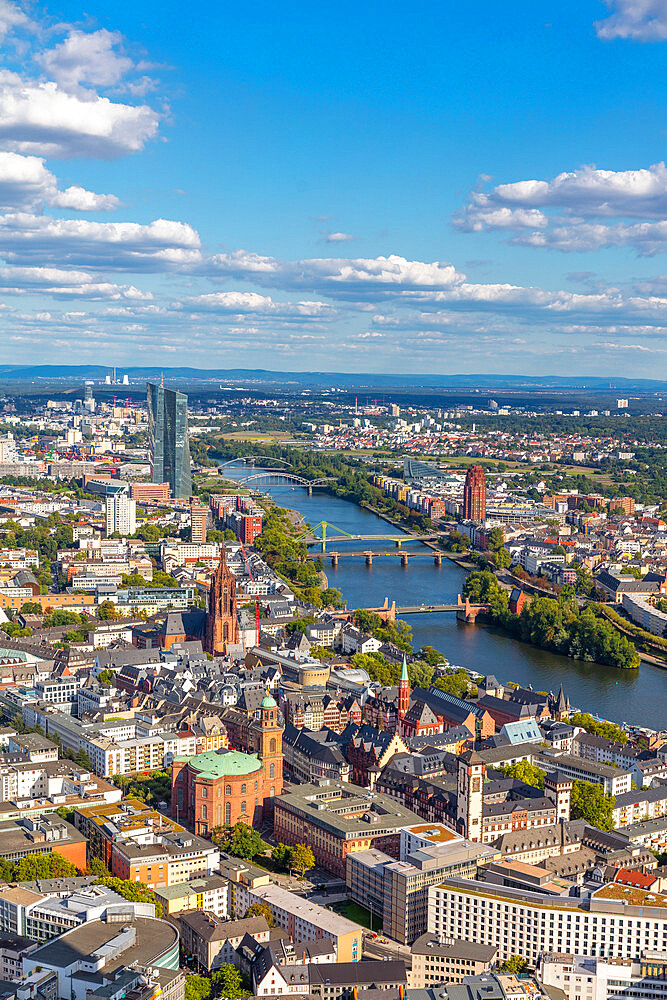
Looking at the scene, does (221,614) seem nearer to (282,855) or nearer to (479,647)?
(479,647)

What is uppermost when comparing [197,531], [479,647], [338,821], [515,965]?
[197,531]

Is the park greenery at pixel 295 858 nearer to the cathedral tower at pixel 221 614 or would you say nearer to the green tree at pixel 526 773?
the green tree at pixel 526 773

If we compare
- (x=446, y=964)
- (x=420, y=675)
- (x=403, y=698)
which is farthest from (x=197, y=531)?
(x=446, y=964)

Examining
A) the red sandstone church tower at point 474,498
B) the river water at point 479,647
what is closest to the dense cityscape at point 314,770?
the river water at point 479,647

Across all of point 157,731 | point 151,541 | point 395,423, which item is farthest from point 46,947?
point 395,423

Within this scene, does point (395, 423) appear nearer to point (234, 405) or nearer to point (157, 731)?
point (234, 405)

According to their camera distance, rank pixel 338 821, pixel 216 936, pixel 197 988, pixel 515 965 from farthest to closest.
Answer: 1. pixel 338 821
2. pixel 515 965
3. pixel 216 936
4. pixel 197 988
